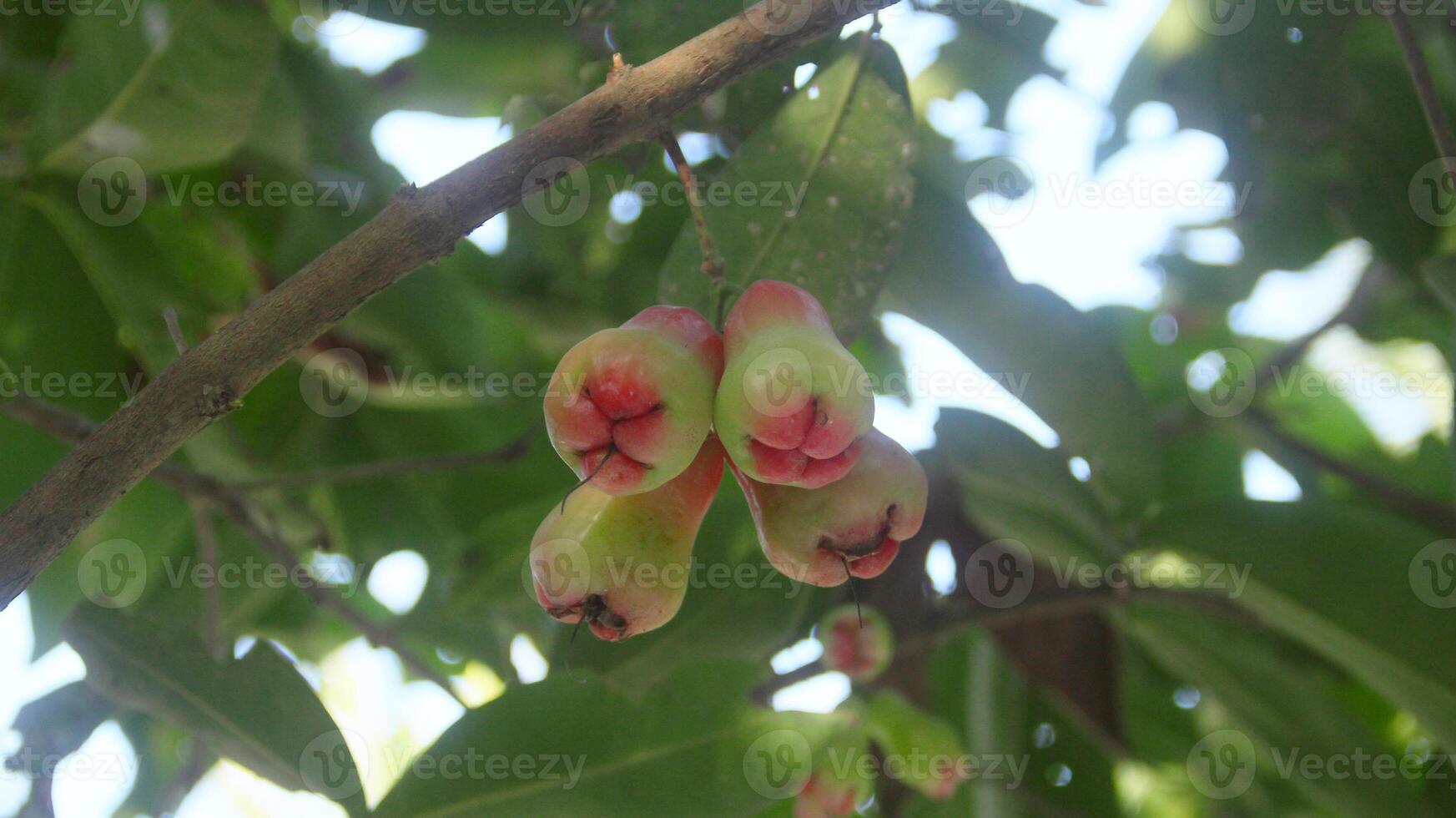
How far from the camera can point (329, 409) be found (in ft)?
6.93

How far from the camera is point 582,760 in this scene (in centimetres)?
121

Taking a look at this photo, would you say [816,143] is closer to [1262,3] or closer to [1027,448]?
[1027,448]

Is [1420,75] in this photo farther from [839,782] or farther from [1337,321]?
[1337,321]

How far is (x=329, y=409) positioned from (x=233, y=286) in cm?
28

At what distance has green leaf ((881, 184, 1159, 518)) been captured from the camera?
4.69 feet

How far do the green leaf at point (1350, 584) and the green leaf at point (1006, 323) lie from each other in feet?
0.81

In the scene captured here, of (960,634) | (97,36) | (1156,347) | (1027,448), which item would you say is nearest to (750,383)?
(1027,448)

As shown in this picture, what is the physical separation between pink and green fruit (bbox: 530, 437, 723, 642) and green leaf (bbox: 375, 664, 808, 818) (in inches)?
9.6

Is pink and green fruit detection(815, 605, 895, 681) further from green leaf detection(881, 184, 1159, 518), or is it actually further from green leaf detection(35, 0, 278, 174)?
green leaf detection(35, 0, 278, 174)

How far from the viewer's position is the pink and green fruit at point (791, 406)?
2.82 ft

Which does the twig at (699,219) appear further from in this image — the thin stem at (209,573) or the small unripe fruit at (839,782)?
the thin stem at (209,573)

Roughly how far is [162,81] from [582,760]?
108cm

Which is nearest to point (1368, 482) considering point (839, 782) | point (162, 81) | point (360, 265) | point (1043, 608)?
point (1043, 608)

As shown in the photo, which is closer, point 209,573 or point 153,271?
point 209,573
